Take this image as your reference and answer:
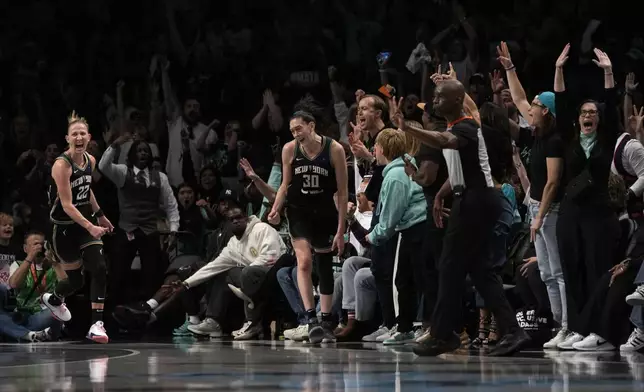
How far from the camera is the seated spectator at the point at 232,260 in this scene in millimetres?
11586

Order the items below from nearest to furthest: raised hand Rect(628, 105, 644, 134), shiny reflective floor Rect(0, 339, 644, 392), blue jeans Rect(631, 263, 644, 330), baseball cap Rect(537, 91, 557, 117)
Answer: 1. shiny reflective floor Rect(0, 339, 644, 392)
2. blue jeans Rect(631, 263, 644, 330)
3. baseball cap Rect(537, 91, 557, 117)
4. raised hand Rect(628, 105, 644, 134)

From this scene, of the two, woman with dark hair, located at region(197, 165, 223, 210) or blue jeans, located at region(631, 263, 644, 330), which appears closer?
blue jeans, located at region(631, 263, 644, 330)

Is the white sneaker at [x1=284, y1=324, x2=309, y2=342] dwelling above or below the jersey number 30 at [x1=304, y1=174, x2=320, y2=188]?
below

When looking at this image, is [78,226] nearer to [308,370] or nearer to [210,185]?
[210,185]

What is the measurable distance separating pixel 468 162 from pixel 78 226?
4.59 m

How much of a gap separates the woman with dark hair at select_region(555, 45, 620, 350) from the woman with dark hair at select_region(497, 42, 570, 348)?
119 mm

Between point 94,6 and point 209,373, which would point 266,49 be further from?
point 209,373

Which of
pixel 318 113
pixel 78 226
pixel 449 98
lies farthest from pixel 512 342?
pixel 318 113

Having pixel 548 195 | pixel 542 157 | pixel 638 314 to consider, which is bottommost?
pixel 638 314

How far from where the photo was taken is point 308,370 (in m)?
6.55

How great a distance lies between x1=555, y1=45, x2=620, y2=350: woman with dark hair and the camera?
8406 millimetres

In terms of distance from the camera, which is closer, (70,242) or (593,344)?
(593,344)

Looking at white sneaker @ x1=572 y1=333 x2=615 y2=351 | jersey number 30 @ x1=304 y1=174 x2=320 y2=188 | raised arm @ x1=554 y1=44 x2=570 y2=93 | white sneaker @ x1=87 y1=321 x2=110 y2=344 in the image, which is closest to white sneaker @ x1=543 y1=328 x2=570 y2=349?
white sneaker @ x1=572 y1=333 x2=615 y2=351

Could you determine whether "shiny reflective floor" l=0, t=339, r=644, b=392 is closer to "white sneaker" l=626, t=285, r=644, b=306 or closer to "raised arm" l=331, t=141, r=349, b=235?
"white sneaker" l=626, t=285, r=644, b=306
